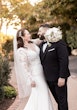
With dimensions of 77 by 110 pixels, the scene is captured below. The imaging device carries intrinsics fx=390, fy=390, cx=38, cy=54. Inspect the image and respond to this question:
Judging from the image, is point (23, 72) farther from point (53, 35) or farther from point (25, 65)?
point (53, 35)

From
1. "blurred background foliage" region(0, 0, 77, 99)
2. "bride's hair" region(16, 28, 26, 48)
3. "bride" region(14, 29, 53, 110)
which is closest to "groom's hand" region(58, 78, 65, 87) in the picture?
"bride" region(14, 29, 53, 110)

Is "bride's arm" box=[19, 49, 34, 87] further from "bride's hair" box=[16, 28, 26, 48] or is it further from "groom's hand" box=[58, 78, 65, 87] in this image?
"groom's hand" box=[58, 78, 65, 87]

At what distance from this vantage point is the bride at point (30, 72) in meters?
6.18

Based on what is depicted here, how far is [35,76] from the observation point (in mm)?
6367

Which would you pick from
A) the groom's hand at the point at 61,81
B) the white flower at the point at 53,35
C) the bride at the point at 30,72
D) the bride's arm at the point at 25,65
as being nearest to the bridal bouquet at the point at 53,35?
the white flower at the point at 53,35

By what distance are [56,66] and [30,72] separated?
20.5 inches

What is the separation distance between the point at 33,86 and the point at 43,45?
2.24ft

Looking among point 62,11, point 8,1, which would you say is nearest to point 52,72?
point 62,11

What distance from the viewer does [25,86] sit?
6508mm

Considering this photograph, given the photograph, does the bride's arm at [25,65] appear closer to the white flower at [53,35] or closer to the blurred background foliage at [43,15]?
the white flower at [53,35]

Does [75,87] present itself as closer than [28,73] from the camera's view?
No

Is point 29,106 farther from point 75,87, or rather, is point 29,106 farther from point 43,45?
point 75,87

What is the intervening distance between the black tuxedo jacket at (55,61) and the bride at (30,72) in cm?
17

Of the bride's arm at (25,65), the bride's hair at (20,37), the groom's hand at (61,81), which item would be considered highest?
the bride's hair at (20,37)
